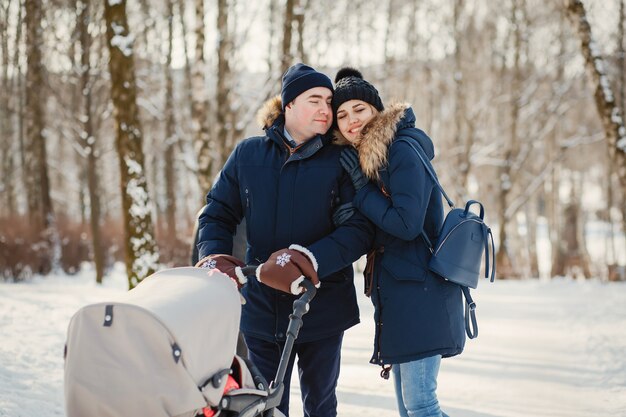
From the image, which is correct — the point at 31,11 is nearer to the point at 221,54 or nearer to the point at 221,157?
the point at 221,54

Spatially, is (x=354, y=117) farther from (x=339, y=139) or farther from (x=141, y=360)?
(x=141, y=360)

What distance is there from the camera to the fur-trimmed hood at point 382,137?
303 cm

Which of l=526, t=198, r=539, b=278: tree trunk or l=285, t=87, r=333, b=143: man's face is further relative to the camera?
l=526, t=198, r=539, b=278: tree trunk

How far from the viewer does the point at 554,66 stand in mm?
23922

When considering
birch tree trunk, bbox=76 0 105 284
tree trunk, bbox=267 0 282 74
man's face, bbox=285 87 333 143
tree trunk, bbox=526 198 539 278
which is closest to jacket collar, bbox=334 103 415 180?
man's face, bbox=285 87 333 143

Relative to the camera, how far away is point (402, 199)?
294cm

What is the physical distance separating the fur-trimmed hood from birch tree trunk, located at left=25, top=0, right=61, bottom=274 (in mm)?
12692

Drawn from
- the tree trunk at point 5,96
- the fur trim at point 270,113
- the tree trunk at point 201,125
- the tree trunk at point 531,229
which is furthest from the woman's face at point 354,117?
the tree trunk at point 531,229

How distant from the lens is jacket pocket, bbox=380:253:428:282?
305cm

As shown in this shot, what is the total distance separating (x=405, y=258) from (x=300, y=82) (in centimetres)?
105

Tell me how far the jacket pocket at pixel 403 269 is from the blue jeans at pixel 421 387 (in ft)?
1.29

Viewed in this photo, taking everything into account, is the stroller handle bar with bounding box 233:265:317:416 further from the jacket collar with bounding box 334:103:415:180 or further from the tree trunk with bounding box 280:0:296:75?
the tree trunk with bounding box 280:0:296:75

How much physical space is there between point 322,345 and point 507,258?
17.4 meters

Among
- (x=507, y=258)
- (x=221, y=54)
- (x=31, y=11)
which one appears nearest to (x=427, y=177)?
(x=221, y=54)
